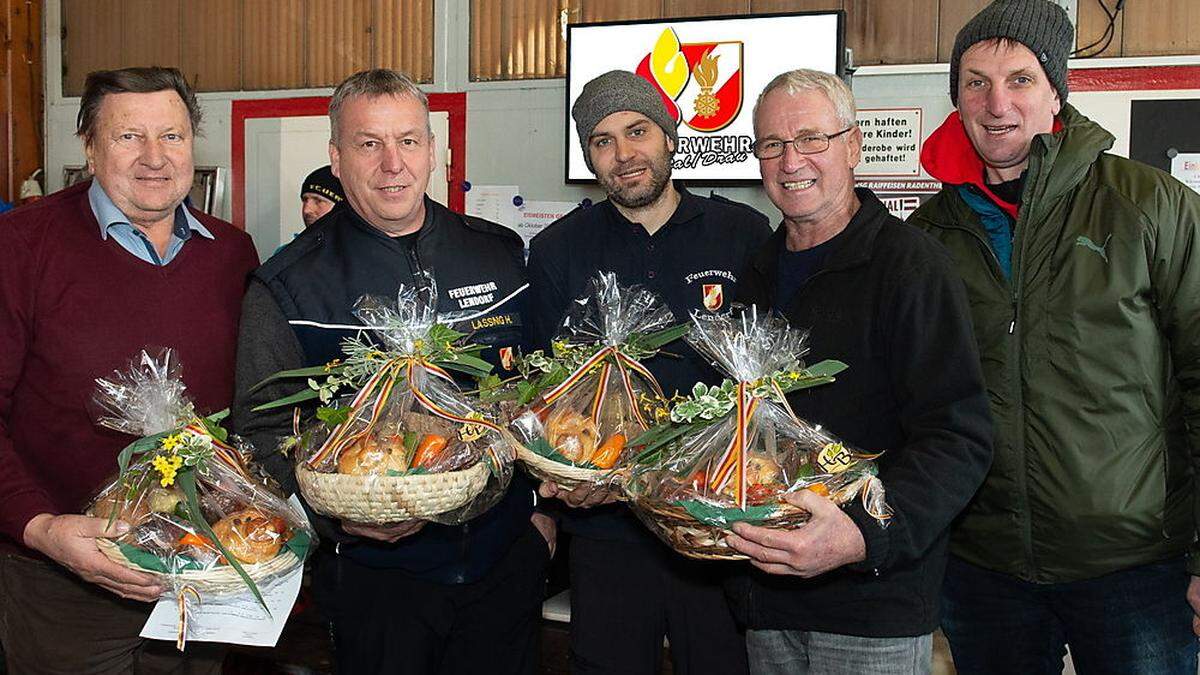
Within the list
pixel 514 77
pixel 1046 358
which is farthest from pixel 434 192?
pixel 1046 358

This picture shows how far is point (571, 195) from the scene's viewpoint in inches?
180

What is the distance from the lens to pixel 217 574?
6.04 ft

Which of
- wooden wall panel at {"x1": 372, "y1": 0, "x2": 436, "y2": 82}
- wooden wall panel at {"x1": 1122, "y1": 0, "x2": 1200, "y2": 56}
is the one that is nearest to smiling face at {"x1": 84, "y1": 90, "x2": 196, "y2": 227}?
wooden wall panel at {"x1": 372, "y1": 0, "x2": 436, "y2": 82}

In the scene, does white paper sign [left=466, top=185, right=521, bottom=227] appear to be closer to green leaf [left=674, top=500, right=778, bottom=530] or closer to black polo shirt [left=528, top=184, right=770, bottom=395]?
black polo shirt [left=528, top=184, right=770, bottom=395]

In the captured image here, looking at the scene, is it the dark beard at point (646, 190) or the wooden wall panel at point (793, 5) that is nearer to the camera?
the dark beard at point (646, 190)

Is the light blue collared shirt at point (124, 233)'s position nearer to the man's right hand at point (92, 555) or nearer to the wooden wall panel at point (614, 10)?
the man's right hand at point (92, 555)

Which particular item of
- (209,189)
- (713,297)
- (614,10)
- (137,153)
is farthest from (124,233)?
(209,189)

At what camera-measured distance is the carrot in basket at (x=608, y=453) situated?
2.00 meters

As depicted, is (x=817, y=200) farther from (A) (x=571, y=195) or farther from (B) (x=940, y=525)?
(A) (x=571, y=195)

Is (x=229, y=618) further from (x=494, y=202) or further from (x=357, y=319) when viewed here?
(x=494, y=202)

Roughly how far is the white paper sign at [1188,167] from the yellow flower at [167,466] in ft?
10.9

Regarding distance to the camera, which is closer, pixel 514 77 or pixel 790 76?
pixel 790 76

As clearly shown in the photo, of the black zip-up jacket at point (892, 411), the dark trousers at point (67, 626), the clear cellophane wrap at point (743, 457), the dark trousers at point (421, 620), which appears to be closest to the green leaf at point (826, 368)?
the clear cellophane wrap at point (743, 457)

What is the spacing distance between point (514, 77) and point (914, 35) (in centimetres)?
170
